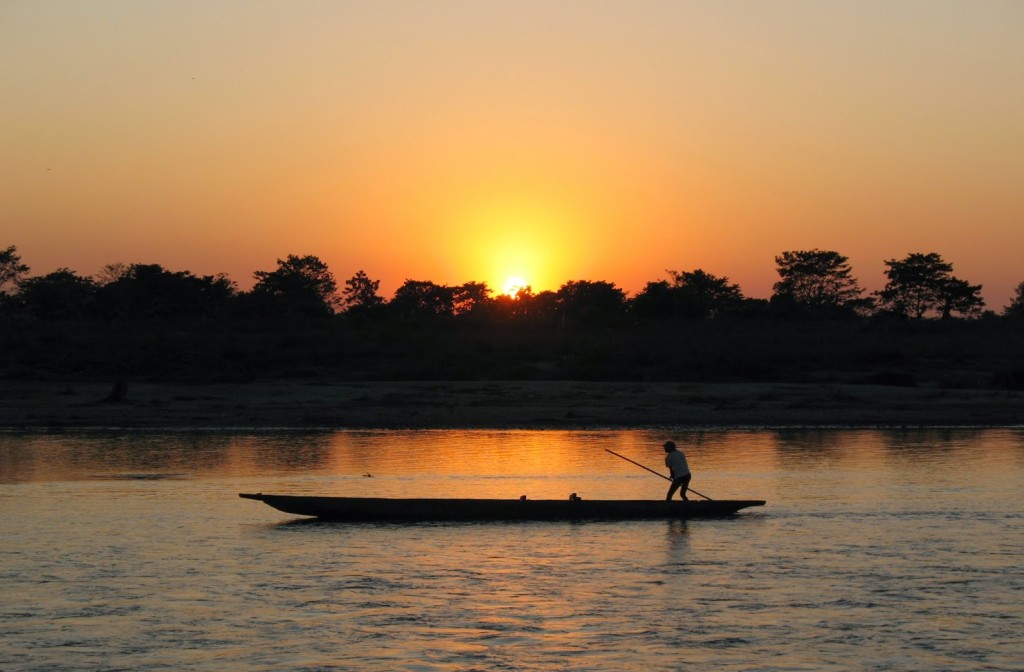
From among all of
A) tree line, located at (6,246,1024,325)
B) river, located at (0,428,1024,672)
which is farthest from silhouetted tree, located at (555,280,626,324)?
river, located at (0,428,1024,672)

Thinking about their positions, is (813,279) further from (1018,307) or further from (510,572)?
(510,572)

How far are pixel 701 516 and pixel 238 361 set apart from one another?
125 ft

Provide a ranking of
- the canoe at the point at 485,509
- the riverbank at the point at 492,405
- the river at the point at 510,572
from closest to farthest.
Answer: the river at the point at 510,572
the canoe at the point at 485,509
the riverbank at the point at 492,405

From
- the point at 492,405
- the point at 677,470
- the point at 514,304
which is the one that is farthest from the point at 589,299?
the point at 677,470

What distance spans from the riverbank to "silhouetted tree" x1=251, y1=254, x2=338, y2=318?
33476 millimetres

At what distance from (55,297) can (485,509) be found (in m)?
70.1

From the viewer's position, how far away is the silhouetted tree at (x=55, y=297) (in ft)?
266

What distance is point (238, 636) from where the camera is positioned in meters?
13.2

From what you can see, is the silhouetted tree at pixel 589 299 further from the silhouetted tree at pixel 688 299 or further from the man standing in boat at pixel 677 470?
the man standing in boat at pixel 677 470

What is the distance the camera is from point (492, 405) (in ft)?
142

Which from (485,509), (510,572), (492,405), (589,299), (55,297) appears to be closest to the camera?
(510,572)

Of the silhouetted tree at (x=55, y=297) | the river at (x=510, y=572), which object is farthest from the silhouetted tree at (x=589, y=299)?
the river at (x=510, y=572)

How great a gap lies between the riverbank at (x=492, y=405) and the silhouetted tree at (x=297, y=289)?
33.5 m

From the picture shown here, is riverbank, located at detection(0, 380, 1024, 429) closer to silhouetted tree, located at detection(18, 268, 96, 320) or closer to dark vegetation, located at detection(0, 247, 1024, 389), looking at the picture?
dark vegetation, located at detection(0, 247, 1024, 389)
